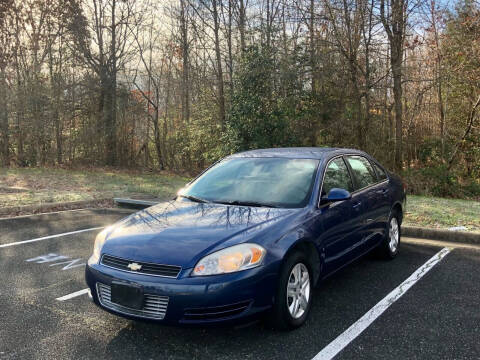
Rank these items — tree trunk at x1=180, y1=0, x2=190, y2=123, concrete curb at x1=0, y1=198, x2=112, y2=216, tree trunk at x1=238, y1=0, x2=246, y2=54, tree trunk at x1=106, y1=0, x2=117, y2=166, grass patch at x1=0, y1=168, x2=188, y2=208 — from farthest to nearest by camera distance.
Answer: tree trunk at x1=180, y1=0, x2=190, y2=123 < tree trunk at x1=106, y1=0, x2=117, y2=166 < tree trunk at x1=238, y1=0, x2=246, y2=54 < grass patch at x1=0, y1=168, x2=188, y2=208 < concrete curb at x1=0, y1=198, x2=112, y2=216

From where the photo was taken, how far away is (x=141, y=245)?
3.40 m

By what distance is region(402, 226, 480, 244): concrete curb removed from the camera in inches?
268

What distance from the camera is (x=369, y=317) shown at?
3.87 metres

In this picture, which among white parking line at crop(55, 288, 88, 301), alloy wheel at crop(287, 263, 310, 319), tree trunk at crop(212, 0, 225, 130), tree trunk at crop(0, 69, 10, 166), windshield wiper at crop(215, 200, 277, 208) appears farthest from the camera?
tree trunk at crop(0, 69, 10, 166)

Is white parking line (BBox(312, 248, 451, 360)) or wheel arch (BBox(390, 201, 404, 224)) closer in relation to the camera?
white parking line (BBox(312, 248, 451, 360))

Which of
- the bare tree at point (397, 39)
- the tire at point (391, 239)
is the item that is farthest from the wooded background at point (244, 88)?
the tire at point (391, 239)

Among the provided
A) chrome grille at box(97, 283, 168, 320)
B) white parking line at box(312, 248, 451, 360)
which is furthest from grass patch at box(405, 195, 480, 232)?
chrome grille at box(97, 283, 168, 320)

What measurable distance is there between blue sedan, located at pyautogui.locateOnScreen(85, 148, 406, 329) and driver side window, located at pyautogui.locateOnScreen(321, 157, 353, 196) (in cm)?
2

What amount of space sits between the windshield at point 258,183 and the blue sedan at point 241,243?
11 millimetres

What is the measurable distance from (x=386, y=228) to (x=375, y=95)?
12.8m

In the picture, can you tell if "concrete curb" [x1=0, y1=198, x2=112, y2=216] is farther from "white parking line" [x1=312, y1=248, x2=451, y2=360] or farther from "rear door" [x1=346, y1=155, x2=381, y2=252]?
"white parking line" [x1=312, y1=248, x2=451, y2=360]

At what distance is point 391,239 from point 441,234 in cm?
181

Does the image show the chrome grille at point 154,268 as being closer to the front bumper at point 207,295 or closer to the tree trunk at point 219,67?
the front bumper at point 207,295

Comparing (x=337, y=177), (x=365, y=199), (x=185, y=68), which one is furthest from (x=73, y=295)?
(x=185, y=68)
